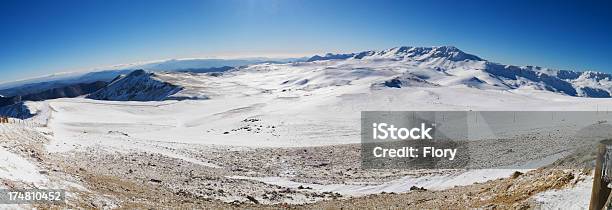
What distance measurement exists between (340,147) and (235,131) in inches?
1021

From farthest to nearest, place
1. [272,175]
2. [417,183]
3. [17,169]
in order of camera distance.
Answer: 1. [272,175]
2. [417,183]
3. [17,169]

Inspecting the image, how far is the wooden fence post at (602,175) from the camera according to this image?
10073 mm

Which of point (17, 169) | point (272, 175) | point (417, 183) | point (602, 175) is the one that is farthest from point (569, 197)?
point (272, 175)

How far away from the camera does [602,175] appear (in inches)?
404

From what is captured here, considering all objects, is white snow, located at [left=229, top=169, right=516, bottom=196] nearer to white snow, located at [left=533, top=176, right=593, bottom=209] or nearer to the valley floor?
the valley floor

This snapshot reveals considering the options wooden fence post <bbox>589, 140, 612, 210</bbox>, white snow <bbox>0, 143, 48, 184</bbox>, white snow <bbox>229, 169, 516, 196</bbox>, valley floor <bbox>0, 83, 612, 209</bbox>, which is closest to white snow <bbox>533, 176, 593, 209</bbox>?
valley floor <bbox>0, 83, 612, 209</bbox>

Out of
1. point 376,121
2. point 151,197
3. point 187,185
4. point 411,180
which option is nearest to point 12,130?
point 187,185

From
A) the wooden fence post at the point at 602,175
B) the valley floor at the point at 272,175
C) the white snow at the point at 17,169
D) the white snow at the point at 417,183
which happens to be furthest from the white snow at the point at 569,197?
the white snow at the point at 17,169

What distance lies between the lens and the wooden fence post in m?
10.1

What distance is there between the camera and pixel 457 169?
31.4 m

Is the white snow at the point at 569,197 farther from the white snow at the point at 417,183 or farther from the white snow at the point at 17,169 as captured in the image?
the white snow at the point at 17,169

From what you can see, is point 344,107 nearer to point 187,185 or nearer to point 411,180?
point 411,180

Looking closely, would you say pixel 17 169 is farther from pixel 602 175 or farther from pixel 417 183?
pixel 417 183

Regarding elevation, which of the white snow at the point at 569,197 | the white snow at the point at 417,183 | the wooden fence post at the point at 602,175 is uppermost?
the wooden fence post at the point at 602,175
